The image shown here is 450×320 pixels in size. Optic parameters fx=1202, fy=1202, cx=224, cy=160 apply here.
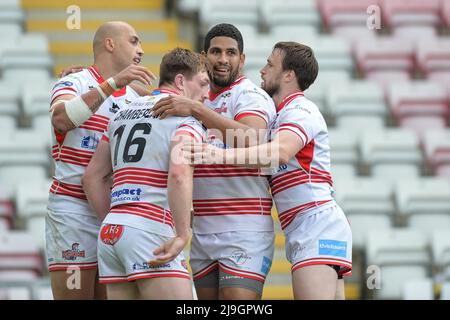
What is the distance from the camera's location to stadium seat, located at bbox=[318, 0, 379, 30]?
1367 centimetres

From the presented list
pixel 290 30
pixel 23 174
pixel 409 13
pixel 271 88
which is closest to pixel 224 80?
pixel 271 88

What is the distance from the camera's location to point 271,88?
7340 mm

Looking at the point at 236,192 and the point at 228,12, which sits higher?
the point at 228,12

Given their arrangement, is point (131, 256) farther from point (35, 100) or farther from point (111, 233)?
point (35, 100)

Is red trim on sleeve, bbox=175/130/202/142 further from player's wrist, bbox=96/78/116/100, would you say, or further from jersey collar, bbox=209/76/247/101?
jersey collar, bbox=209/76/247/101

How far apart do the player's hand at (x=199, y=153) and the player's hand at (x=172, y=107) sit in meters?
0.22

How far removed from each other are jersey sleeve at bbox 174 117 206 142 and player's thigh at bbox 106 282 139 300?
34.5 inches

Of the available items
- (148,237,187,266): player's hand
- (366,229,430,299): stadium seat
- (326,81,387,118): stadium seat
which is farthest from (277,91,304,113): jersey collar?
(326,81,387,118): stadium seat

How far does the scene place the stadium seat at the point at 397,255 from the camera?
34.0ft

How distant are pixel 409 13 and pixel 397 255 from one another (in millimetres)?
4229

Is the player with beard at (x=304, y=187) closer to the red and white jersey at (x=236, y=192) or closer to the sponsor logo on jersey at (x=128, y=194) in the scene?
the red and white jersey at (x=236, y=192)

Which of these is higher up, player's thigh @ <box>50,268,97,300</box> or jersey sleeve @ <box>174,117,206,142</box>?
jersey sleeve @ <box>174,117,206,142</box>

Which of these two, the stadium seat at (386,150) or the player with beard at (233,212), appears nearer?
the player with beard at (233,212)

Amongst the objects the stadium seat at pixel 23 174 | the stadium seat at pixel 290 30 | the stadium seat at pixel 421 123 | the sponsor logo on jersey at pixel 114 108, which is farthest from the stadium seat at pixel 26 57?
the sponsor logo on jersey at pixel 114 108
